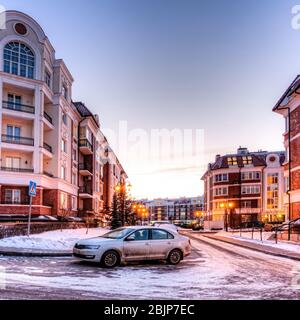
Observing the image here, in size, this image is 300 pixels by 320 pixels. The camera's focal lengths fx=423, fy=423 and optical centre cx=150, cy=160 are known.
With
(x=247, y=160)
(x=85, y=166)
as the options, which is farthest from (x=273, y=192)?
(x=85, y=166)

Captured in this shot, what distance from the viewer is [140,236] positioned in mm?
15016

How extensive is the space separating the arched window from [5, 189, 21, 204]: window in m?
9.87

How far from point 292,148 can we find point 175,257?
2400cm

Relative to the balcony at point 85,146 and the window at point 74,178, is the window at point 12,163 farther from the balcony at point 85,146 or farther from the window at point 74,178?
the balcony at point 85,146

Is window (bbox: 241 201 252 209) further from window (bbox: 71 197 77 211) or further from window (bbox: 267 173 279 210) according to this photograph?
window (bbox: 71 197 77 211)

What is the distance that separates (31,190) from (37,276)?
9.16 metres

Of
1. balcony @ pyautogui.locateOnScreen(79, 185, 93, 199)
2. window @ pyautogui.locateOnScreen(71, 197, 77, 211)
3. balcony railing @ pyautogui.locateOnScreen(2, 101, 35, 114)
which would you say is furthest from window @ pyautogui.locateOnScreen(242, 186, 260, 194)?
balcony railing @ pyautogui.locateOnScreen(2, 101, 35, 114)

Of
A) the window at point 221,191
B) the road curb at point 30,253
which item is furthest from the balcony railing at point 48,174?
the window at point 221,191

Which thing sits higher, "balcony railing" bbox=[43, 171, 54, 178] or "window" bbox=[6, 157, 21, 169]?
"window" bbox=[6, 157, 21, 169]

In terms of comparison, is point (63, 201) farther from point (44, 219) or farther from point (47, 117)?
point (47, 117)

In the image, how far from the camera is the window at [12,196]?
35.0 metres

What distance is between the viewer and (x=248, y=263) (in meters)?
15.9

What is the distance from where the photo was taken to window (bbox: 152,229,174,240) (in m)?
15.3

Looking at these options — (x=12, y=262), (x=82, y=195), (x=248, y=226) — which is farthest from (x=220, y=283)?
(x=248, y=226)
